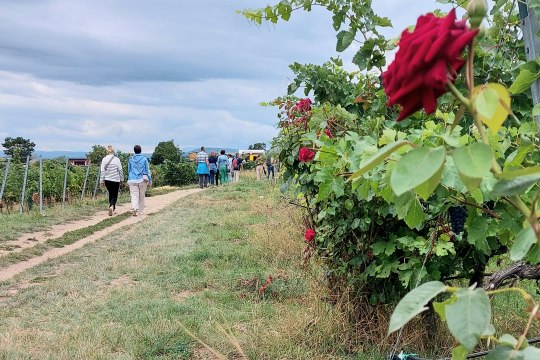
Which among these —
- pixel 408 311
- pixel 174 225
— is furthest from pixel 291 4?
pixel 174 225

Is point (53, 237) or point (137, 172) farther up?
point (137, 172)

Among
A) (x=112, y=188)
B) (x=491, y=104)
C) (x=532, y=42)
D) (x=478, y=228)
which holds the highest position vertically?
(x=532, y=42)

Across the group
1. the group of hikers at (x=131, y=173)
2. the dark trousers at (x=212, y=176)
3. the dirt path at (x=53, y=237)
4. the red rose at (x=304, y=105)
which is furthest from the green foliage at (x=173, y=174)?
the red rose at (x=304, y=105)

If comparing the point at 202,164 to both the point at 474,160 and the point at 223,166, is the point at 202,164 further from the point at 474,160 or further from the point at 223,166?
the point at 474,160

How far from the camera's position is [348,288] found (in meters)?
3.48

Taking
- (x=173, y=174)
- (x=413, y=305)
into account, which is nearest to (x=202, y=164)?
(x=173, y=174)

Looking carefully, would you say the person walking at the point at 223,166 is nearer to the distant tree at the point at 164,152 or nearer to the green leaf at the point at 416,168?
the distant tree at the point at 164,152

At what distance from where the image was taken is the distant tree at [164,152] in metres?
42.7

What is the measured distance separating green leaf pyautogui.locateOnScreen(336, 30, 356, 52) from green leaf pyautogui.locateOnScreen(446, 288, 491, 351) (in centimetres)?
251

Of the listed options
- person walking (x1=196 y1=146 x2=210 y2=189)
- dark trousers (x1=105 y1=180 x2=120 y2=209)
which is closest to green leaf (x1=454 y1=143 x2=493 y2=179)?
dark trousers (x1=105 y1=180 x2=120 y2=209)

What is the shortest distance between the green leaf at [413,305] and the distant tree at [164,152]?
41.6 m

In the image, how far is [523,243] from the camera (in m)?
0.79

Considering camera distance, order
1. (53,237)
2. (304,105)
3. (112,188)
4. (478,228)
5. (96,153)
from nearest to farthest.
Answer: (478,228)
(304,105)
(53,237)
(112,188)
(96,153)

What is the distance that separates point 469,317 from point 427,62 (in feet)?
1.04
